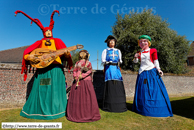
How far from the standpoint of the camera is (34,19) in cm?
416

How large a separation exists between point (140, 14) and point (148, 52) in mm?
11385

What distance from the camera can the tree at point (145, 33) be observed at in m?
12.3

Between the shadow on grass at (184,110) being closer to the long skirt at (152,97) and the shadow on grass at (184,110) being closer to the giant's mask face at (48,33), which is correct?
the long skirt at (152,97)

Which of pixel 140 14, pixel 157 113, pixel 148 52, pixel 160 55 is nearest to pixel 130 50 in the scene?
pixel 160 55

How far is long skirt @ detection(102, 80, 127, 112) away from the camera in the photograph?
4.21 metres

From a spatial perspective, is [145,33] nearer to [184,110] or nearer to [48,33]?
[184,110]

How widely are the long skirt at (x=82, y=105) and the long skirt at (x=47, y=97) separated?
1.18ft

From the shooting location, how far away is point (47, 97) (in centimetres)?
360

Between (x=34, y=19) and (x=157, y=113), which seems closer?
(x=157, y=113)

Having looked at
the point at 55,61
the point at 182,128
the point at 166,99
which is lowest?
the point at 182,128

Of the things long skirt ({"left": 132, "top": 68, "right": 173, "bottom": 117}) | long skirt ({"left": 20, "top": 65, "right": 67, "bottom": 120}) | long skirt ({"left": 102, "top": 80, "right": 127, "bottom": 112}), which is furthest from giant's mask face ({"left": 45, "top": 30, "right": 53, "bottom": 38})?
long skirt ({"left": 132, "top": 68, "right": 173, "bottom": 117})

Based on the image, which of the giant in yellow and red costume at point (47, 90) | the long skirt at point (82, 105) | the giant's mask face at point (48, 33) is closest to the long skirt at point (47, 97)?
the giant in yellow and red costume at point (47, 90)

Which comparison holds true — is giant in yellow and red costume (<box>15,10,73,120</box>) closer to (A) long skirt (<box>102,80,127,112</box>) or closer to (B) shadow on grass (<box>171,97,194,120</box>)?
(A) long skirt (<box>102,80,127,112</box>)

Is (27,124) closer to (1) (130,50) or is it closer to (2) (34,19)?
(2) (34,19)
